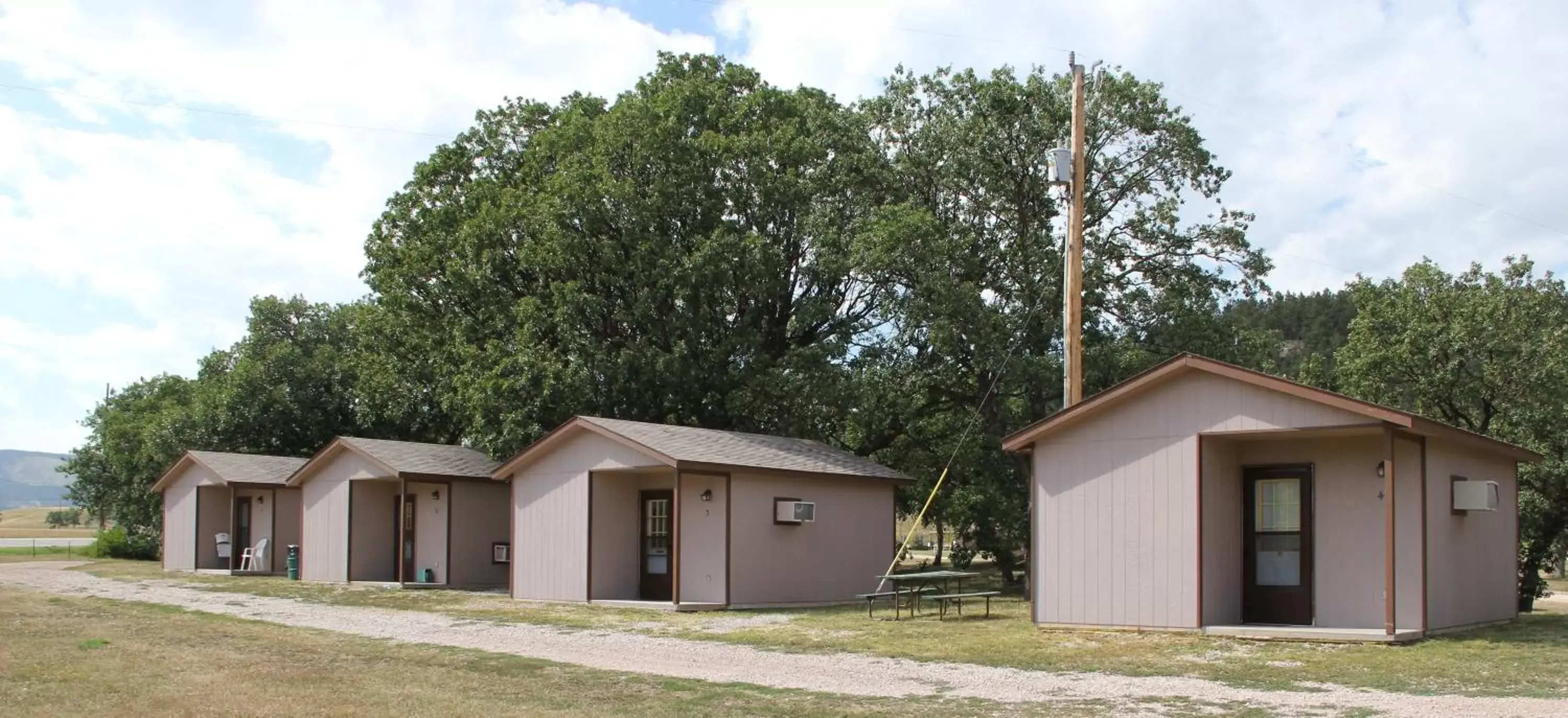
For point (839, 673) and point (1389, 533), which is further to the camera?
point (1389, 533)

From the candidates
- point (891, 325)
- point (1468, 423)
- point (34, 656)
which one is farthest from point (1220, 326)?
point (34, 656)

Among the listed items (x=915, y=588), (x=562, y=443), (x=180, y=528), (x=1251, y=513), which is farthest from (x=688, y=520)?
(x=180, y=528)

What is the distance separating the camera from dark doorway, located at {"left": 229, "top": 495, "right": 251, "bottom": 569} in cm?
3328

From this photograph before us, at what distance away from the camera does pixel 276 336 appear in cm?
4828

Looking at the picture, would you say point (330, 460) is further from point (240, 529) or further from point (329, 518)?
point (240, 529)

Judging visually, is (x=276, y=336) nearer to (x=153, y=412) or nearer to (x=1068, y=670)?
(x=153, y=412)

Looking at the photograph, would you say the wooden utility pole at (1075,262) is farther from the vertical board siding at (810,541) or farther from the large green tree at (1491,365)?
the large green tree at (1491,365)

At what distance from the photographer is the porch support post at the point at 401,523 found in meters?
26.5

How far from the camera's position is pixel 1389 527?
14406 millimetres

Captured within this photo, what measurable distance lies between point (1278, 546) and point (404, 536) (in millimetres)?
17532

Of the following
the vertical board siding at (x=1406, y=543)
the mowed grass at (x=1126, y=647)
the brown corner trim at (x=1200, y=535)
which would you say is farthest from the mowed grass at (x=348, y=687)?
the vertical board siding at (x=1406, y=543)

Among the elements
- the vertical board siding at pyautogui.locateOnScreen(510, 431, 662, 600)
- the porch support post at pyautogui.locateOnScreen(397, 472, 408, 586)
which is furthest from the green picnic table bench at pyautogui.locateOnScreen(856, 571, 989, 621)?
the porch support post at pyautogui.locateOnScreen(397, 472, 408, 586)

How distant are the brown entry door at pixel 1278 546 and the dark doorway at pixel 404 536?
54.3 ft

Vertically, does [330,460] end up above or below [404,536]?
above
